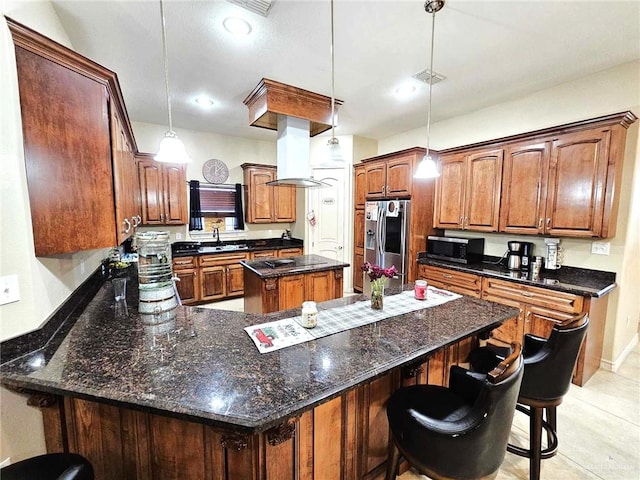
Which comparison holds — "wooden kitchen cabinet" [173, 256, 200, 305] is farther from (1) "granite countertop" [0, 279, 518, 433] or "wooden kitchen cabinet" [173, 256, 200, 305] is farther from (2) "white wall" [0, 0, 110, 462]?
(2) "white wall" [0, 0, 110, 462]

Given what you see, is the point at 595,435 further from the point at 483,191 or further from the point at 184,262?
the point at 184,262

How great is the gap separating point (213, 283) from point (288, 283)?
2.03 m

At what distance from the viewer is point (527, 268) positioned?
3176mm

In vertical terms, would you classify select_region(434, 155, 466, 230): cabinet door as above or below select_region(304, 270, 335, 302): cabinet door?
above

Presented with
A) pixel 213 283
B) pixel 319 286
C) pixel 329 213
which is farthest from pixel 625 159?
pixel 213 283

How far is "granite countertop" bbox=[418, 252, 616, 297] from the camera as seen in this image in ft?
7.97

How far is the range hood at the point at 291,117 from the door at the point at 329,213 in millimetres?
1916

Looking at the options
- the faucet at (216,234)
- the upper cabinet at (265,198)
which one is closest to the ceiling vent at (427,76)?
the upper cabinet at (265,198)

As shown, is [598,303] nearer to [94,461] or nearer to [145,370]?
[145,370]

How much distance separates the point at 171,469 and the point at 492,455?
131cm

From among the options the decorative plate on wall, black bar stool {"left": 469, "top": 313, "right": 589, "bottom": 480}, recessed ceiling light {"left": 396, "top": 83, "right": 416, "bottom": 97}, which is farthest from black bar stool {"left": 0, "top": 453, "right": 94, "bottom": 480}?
the decorative plate on wall

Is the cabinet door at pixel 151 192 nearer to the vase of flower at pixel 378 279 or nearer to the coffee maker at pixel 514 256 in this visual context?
the vase of flower at pixel 378 279

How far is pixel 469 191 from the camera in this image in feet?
11.5

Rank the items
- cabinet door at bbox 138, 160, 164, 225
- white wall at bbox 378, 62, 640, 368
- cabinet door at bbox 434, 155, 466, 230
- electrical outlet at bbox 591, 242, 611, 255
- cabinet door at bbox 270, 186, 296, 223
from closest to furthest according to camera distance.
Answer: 1. white wall at bbox 378, 62, 640, 368
2. electrical outlet at bbox 591, 242, 611, 255
3. cabinet door at bbox 434, 155, 466, 230
4. cabinet door at bbox 138, 160, 164, 225
5. cabinet door at bbox 270, 186, 296, 223
